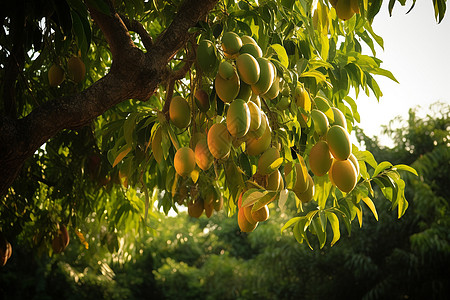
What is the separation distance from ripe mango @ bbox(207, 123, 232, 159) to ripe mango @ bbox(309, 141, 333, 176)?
18 centimetres

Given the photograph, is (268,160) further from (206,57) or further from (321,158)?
(206,57)

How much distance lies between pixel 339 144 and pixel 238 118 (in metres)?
0.21

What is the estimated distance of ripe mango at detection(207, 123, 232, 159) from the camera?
0.92 meters

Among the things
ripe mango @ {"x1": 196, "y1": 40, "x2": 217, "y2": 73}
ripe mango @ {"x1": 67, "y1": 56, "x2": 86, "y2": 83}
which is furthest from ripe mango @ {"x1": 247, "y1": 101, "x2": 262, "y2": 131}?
ripe mango @ {"x1": 67, "y1": 56, "x2": 86, "y2": 83}

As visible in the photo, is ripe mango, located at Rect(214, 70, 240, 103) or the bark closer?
ripe mango, located at Rect(214, 70, 240, 103)

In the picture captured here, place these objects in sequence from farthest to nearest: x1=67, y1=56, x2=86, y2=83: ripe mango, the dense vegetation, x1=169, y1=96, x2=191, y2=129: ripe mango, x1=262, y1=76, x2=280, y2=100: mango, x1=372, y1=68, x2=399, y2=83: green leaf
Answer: the dense vegetation, x1=67, y1=56, x2=86, y2=83: ripe mango, x1=372, y1=68, x2=399, y2=83: green leaf, x1=169, y1=96, x2=191, y2=129: ripe mango, x1=262, y1=76, x2=280, y2=100: mango

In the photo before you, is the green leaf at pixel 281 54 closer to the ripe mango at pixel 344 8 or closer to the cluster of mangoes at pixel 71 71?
the ripe mango at pixel 344 8

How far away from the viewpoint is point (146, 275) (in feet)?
36.9

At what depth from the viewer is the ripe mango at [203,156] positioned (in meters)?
0.97

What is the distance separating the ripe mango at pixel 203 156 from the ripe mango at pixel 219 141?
5 centimetres

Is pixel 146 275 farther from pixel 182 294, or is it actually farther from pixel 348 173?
pixel 348 173

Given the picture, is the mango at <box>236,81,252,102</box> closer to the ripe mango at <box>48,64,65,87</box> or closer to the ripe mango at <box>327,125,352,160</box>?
the ripe mango at <box>327,125,352,160</box>

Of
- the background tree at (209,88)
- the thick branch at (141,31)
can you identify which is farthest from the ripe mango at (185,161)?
the thick branch at (141,31)

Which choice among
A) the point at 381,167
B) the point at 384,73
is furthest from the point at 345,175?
the point at 384,73
